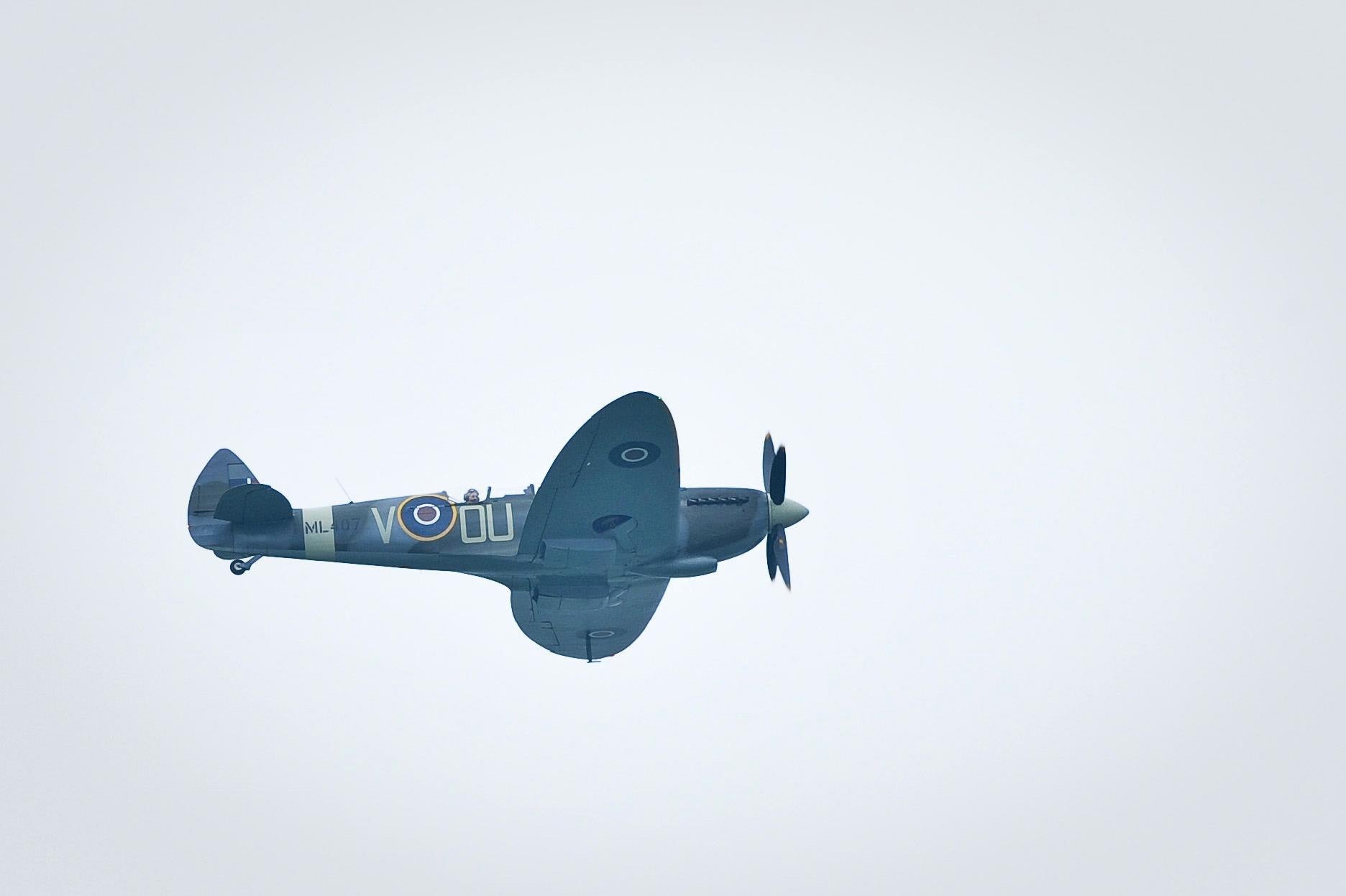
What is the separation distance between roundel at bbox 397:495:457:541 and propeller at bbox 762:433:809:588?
5027 millimetres

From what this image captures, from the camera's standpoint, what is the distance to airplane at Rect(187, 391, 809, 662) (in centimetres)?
1828

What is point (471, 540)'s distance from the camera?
1941 centimetres

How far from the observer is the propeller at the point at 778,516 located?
20.5m

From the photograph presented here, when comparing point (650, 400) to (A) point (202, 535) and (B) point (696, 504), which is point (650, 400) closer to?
(B) point (696, 504)

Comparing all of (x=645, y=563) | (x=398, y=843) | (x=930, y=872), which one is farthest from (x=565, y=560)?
(x=930, y=872)

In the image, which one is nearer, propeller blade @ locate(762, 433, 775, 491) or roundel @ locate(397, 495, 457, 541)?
roundel @ locate(397, 495, 457, 541)

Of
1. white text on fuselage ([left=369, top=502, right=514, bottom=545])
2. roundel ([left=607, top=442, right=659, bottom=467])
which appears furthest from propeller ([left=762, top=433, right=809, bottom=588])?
white text on fuselage ([left=369, top=502, right=514, bottom=545])

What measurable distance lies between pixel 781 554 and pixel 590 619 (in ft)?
12.5

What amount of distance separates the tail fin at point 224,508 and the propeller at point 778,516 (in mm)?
7469

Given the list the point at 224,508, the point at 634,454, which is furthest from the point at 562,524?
the point at 224,508

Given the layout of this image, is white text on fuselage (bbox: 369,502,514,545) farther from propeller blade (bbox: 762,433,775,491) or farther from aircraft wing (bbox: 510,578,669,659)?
propeller blade (bbox: 762,433,775,491)

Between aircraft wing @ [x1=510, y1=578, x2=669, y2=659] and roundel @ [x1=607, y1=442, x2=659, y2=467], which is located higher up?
roundel @ [x1=607, y1=442, x2=659, y2=467]

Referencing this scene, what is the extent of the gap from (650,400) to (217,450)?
7770mm

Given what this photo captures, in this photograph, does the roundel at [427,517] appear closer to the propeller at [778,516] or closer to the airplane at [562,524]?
the airplane at [562,524]
